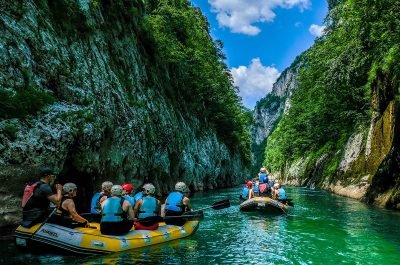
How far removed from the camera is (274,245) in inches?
433

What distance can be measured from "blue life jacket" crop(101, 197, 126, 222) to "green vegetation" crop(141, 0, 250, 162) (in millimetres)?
21003

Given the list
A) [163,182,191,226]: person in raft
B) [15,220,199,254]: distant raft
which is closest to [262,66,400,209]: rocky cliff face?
[163,182,191,226]: person in raft

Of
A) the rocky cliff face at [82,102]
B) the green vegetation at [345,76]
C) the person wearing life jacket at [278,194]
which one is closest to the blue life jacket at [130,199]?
the rocky cliff face at [82,102]

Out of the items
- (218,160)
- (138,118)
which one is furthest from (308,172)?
(138,118)

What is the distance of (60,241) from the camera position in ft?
30.2

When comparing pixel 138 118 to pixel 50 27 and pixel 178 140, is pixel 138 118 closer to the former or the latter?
pixel 50 27

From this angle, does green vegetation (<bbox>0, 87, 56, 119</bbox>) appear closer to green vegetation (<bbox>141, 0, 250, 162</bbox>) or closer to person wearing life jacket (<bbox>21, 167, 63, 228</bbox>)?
person wearing life jacket (<bbox>21, 167, 63, 228</bbox>)

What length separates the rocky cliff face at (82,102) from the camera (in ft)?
38.9

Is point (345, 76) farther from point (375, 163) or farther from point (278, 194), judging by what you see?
point (278, 194)

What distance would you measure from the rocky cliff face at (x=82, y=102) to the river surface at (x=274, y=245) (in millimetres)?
2944

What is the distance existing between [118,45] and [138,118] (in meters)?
5.00

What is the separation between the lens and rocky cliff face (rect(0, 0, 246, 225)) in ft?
38.9

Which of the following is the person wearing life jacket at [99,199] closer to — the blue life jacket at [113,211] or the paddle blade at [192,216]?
the blue life jacket at [113,211]

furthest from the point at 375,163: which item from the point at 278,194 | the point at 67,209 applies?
the point at 67,209
